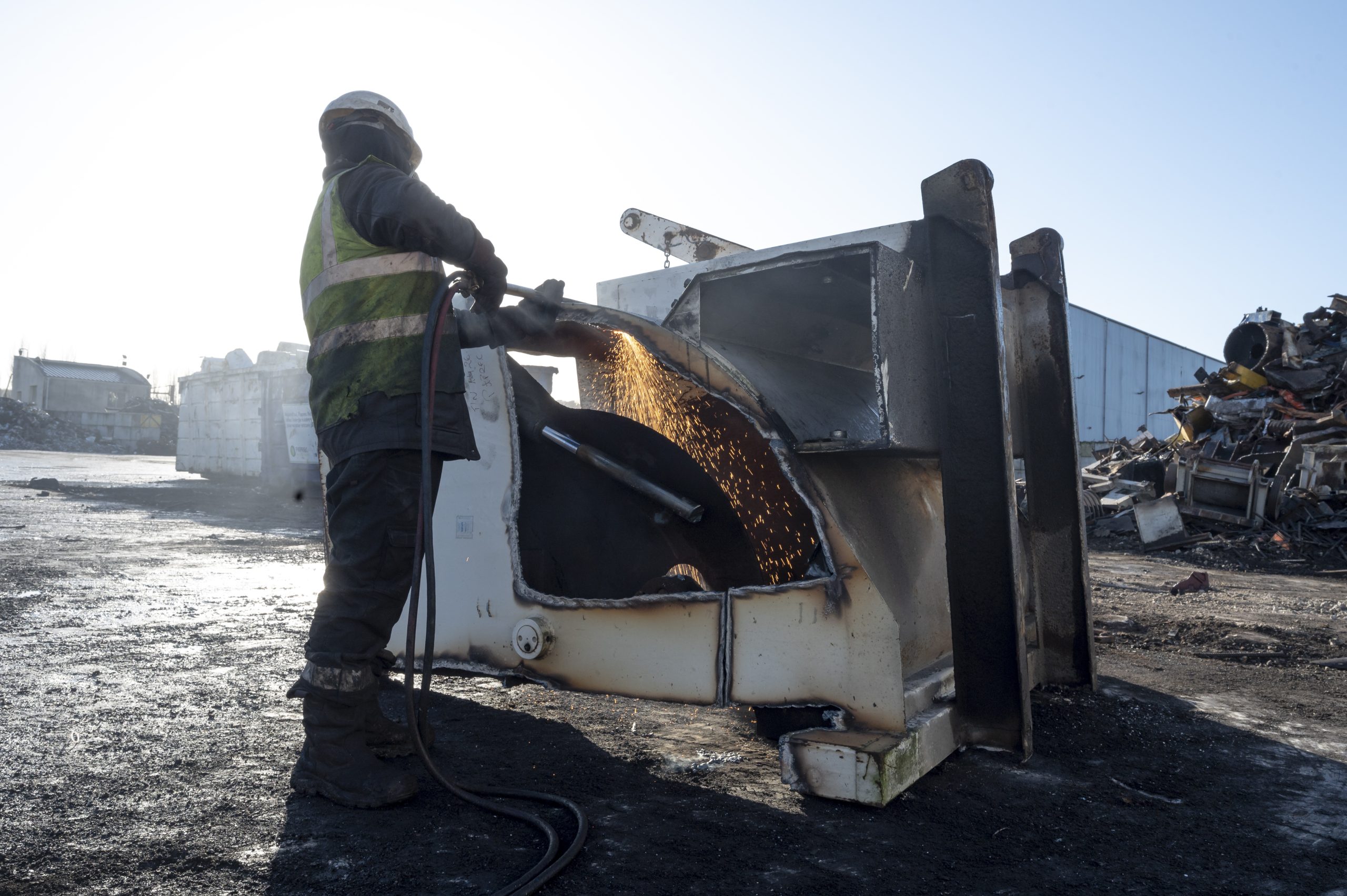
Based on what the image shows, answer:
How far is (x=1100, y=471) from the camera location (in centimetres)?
1173

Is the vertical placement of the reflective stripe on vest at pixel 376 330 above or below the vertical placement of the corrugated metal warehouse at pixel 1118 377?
below

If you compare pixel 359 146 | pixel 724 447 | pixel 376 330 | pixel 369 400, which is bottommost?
pixel 724 447

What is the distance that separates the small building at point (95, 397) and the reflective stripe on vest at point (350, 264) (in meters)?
39.1

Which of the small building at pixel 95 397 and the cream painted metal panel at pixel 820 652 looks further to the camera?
the small building at pixel 95 397

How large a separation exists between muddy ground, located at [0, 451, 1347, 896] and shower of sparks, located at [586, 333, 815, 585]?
0.58 meters

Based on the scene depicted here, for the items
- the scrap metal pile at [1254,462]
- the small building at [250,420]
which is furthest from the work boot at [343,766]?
the small building at [250,420]

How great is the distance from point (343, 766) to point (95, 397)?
44.7 meters

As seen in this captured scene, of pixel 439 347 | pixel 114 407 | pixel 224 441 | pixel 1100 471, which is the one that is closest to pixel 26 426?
pixel 114 407

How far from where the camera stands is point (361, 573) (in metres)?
2.18

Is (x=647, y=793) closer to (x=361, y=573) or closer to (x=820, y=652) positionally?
(x=820, y=652)

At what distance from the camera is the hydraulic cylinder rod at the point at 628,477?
9.25 feet

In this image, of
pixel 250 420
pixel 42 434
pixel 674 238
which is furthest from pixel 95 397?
pixel 674 238

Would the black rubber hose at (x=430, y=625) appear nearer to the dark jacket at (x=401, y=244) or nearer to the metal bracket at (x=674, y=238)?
the dark jacket at (x=401, y=244)

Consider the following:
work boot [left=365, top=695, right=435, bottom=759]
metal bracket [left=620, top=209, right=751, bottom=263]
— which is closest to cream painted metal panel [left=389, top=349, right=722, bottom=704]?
work boot [left=365, top=695, right=435, bottom=759]
